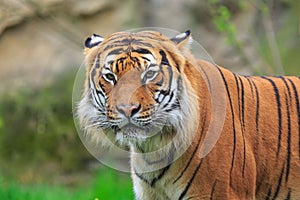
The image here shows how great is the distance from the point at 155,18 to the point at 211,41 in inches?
25.0

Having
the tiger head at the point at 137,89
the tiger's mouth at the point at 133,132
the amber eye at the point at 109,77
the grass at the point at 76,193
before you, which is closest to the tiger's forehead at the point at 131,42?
the tiger head at the point at 137,89

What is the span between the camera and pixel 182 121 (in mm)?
4047

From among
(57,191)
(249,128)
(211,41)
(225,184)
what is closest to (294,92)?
(249,128)

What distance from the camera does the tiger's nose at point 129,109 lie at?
373 cm

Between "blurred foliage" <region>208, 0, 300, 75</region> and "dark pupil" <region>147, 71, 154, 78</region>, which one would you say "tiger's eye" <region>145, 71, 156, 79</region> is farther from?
"blurred foliage" <region>208, 0, 300, 75</region>

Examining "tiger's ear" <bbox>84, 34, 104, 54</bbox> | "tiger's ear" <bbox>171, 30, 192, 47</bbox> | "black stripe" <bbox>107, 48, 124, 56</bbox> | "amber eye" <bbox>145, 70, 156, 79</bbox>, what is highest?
"tiger's ear" <bbox>84, 34, 104, 54</bbox>

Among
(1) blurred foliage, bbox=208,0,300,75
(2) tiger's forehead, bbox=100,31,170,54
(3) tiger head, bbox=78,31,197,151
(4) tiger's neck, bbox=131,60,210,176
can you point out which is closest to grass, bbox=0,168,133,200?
(4) tiger's neck, bbox=131,60,210,176

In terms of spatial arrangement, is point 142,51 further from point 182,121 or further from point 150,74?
point 182,121

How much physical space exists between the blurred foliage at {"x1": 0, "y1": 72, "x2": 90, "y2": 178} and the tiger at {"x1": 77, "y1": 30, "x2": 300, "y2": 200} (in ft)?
13.1

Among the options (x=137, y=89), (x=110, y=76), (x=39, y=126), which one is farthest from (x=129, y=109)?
(x=39, y=126)

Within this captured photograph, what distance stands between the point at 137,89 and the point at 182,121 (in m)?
→ 0.38

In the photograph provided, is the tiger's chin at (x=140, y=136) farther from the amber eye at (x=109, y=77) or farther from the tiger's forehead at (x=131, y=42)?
the tiger's forehead at (x=131, y=42)

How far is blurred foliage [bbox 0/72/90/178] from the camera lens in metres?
8.19

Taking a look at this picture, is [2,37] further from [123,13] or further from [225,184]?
[225,184]
